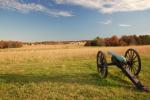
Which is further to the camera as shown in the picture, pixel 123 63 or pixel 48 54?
pixel 48 54

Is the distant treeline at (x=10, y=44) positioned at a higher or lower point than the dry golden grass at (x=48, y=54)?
higher

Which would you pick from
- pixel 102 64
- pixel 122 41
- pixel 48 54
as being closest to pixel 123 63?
pixel 102 64

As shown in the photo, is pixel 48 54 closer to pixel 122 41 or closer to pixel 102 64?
pixel 102 64

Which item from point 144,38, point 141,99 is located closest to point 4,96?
point 141,99

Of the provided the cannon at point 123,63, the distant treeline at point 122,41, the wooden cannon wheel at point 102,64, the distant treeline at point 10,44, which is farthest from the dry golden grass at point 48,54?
the distant treeline at point 10,44

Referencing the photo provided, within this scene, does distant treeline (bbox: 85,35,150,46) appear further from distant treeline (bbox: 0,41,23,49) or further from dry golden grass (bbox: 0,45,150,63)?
dry golden grass (bbox: 0,45,150,63)

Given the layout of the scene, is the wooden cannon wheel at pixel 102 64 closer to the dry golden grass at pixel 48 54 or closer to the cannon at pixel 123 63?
the cannon at pixel 123 63

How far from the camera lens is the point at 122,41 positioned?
2746 inches

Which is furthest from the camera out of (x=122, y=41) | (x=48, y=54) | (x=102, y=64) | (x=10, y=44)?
(x=10, y=44)

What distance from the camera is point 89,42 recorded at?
7338cm

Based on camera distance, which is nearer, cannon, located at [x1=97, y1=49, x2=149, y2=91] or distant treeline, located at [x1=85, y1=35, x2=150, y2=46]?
cannon, located at [x1=97, y1=49, x2=149, y2=91]

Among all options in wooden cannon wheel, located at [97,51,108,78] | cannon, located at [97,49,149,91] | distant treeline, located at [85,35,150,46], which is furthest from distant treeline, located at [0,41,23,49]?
cannon, located at [97,49,149,91]

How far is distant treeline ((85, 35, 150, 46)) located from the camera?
67.6 m

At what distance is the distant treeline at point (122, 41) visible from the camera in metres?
67.6
